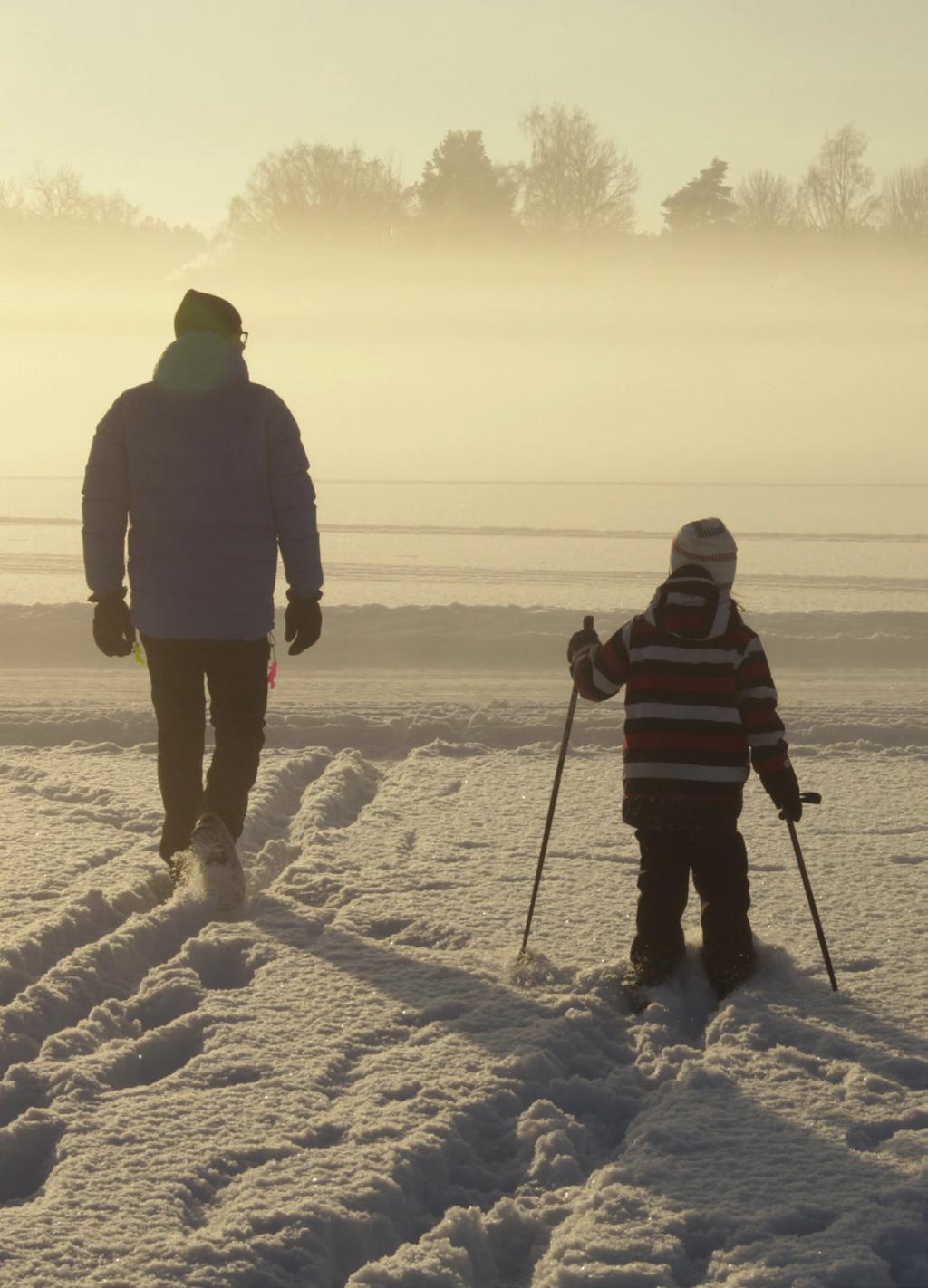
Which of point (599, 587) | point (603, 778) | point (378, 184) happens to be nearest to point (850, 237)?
point (378, 184)

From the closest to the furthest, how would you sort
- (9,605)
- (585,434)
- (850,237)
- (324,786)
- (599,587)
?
(324,786) < (9,605) < (599,587) < (585,434) < (850,237)

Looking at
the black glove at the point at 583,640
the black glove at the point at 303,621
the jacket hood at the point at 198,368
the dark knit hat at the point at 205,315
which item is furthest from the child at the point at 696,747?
the dark knit hat at the point at 205,315

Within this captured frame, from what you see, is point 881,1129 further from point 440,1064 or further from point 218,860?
point 218,860

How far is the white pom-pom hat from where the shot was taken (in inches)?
157

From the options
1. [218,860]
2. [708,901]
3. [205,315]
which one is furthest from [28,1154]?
[205,315]

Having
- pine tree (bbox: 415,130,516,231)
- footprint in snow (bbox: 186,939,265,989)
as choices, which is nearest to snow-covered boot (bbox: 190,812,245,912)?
footprint in snow (bbox: 186,939,265,989)

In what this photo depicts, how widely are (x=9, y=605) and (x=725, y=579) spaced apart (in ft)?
25.4

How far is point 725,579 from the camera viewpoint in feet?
13.2

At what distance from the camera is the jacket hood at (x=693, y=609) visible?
3957mm

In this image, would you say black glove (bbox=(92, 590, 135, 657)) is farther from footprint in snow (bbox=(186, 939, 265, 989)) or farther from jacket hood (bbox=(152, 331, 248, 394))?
footprint in snow (bbox=(186, 939, 265, 989))

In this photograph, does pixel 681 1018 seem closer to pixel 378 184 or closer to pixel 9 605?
pixel 9 605

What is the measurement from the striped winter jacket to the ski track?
1.56 ft

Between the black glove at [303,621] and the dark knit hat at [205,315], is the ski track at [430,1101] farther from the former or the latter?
the dark knit hat at [205,315]

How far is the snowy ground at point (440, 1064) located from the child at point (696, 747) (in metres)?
0.13
